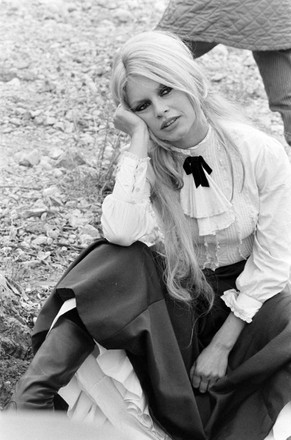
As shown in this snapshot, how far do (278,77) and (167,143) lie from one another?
102 centimetres

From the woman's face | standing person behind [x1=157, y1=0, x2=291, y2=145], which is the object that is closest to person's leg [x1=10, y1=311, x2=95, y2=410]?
the woman's face

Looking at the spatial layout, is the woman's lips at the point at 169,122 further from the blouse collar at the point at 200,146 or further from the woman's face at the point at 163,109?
the blouse collar at the point at 200,146

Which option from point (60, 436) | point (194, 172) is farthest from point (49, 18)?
point (60, 436)

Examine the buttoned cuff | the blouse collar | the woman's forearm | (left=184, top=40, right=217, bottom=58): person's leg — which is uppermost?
the blouse collar

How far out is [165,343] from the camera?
2.43m

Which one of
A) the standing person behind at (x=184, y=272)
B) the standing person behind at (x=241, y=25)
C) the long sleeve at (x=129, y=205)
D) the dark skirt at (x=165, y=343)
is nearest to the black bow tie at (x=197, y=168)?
the standing person behind at (x=184, y=272)

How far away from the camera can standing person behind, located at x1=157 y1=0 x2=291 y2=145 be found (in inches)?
133

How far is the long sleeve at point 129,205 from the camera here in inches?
96.7

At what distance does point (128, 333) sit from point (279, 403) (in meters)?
0.46

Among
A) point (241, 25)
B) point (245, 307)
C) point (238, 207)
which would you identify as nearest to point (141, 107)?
point (238, 207)

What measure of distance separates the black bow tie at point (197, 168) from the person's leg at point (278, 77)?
1.02m

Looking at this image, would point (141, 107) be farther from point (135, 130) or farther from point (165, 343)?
point (165, 343)

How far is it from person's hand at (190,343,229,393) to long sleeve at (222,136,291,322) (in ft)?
0.42

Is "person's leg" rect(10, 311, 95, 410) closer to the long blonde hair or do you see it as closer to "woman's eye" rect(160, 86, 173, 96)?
the long blonde hair
